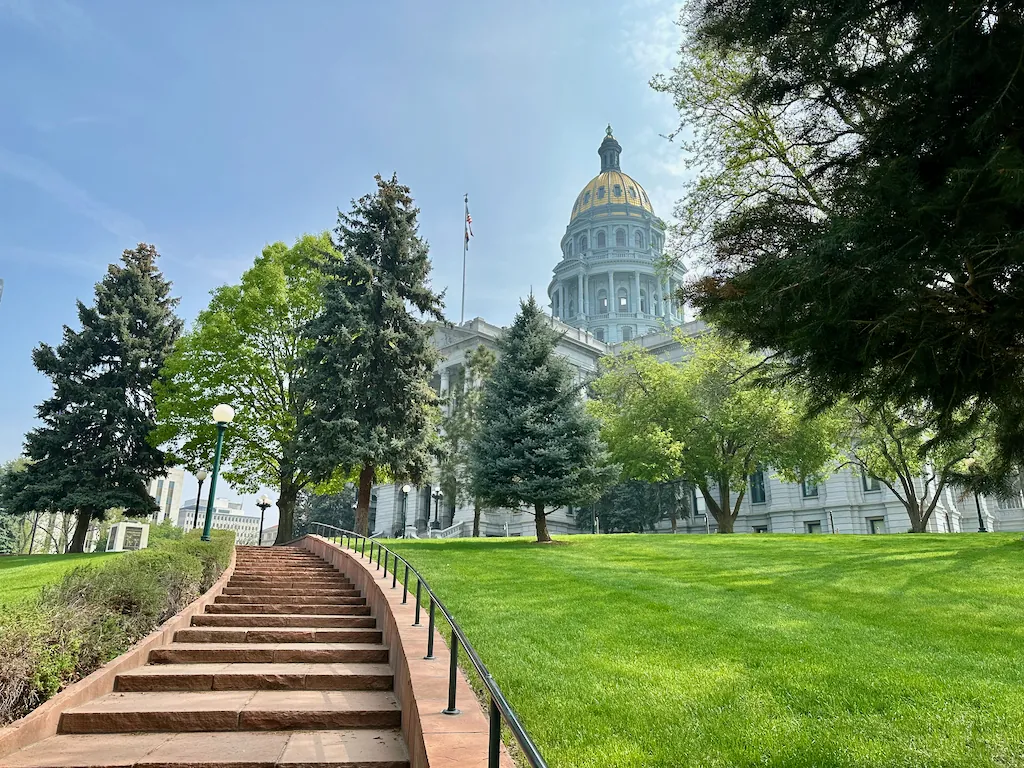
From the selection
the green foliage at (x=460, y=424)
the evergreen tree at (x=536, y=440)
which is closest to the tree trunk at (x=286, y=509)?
the evergreen tree at (x=536, y=440)

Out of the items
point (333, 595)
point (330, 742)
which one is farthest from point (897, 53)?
point (333, 595)

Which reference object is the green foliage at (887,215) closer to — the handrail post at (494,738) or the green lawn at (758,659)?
the green lawn at (758,659)

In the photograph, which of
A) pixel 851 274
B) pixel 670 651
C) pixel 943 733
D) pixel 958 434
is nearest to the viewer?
pixel 851 274

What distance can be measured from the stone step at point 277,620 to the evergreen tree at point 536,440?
36.5 feet

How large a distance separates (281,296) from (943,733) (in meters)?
27.5

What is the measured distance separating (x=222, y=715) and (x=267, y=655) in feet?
7.28

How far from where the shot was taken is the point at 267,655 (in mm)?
8438

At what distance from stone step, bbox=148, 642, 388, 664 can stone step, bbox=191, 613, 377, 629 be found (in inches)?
60.8

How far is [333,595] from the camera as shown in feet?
40.8

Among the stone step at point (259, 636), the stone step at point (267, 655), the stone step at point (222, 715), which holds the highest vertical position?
the stone step at point (259, 636)

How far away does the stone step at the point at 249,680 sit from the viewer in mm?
7293

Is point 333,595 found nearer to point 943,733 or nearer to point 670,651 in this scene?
point 670,651

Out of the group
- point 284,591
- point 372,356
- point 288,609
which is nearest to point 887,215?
point 288,609

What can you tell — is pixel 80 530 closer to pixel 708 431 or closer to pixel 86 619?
pixel 86 619
